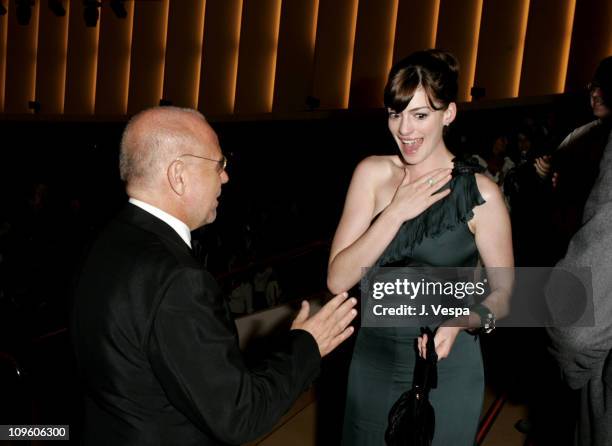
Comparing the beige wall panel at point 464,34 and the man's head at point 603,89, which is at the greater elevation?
the beige wall panel at point 464,34

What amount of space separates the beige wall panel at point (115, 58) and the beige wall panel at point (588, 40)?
923 centimetres

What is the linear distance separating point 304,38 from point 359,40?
121cm

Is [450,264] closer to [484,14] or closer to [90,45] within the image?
[484,14]

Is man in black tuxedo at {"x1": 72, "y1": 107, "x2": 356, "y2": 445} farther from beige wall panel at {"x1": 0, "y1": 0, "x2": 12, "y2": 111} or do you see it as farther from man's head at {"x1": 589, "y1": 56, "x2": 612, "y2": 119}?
beige wall panel at {"x1": 0, "y1": 0, "x2": 12, "y2": 111}

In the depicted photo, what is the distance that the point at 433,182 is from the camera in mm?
1963

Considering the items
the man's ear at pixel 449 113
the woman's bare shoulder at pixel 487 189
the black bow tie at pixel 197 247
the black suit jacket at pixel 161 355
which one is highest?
the man's ear at pixel 449 113

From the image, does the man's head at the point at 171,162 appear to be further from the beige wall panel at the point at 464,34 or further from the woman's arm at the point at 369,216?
the beige wall panel at the point at 464,34

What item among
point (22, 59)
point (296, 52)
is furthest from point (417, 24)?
point (22, 59)

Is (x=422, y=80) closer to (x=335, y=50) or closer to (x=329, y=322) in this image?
(x=329, y=322)

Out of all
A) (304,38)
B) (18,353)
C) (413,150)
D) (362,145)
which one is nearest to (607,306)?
(413,150)

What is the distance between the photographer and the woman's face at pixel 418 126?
2.03 meters

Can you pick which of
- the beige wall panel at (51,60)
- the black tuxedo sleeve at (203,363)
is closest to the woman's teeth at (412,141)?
the black tuxedo sleeve at (203,363)

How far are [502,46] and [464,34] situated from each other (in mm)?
590

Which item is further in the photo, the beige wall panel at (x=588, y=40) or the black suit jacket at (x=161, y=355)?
the beige wall panel at (x=588, y=40)
